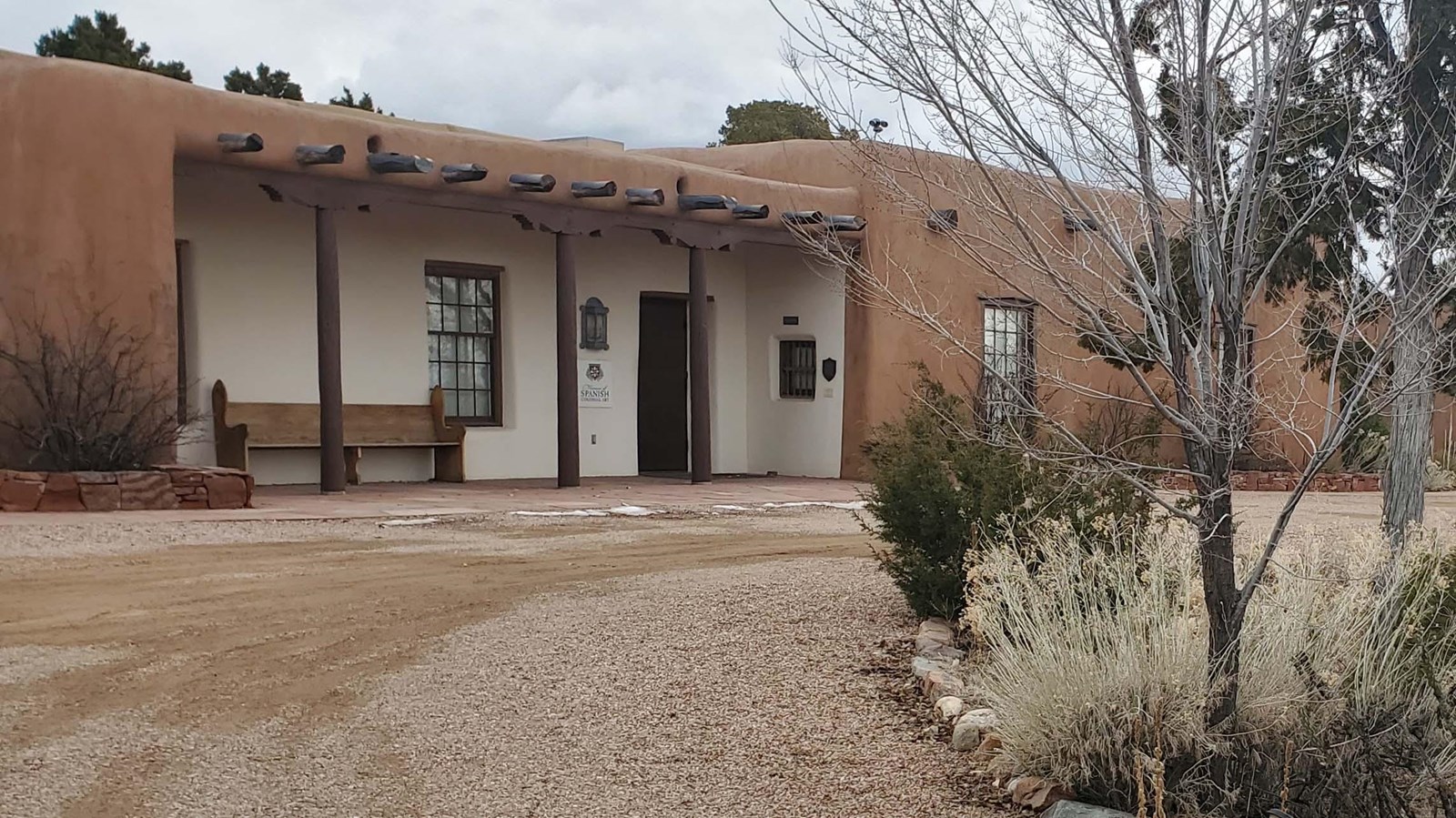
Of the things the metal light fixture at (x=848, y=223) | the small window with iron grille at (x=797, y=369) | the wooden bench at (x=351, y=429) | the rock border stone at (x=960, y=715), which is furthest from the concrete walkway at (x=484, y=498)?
the rock border stone at (x=960, y=715)

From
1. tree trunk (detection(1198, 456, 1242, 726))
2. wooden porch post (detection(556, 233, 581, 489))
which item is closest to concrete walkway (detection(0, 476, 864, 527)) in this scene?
wooden porch post (detection(556, 233, 581, 489))

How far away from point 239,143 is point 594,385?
6125mm

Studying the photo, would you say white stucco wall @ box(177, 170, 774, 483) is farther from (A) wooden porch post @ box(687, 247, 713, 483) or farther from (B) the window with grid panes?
(A) wooden porch post @ box(687, 247, 713, 483)

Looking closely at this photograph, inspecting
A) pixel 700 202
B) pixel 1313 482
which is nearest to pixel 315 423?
pixel 700 202

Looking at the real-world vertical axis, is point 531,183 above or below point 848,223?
above

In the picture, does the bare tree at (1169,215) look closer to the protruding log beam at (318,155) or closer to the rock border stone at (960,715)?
the rock border stone at (960,715)

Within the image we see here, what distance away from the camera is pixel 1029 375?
5.82 m

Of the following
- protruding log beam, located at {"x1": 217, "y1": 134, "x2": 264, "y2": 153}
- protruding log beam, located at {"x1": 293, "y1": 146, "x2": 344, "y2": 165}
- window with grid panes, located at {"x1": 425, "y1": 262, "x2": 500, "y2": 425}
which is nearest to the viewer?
protruding log beam, located at {"x1": 217, "y1": 134, "x2": 264, "y2": 153}

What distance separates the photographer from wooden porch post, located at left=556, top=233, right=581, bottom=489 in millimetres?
15930

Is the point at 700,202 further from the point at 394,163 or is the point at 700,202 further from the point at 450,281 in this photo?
the point at 394,163

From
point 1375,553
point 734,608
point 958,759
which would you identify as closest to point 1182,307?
point 1375,553

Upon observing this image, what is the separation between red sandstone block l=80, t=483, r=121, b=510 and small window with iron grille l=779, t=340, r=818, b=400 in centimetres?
980

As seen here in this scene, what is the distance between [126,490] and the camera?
39.2 ft

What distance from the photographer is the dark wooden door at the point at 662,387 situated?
1925 cm
